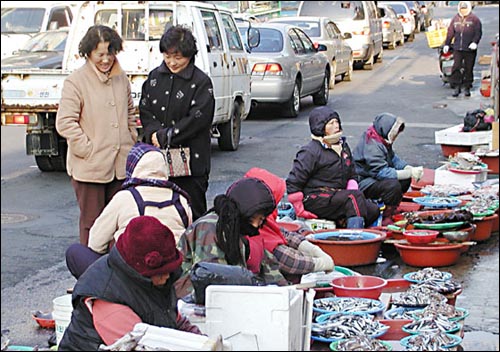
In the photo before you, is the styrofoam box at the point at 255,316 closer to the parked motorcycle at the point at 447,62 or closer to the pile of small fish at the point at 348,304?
the pile of small fish at the point at 348,304

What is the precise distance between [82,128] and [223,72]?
6832 mm

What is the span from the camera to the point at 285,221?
7.80 m

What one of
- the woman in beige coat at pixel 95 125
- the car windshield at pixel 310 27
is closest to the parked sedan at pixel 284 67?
the car windshield at pixel 310 27

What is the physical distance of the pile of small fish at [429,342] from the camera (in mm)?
4824

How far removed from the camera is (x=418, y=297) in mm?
5840

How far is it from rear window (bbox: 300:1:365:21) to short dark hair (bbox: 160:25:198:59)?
68.9 ft

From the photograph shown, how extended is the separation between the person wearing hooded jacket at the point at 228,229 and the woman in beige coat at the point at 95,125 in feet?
5.24

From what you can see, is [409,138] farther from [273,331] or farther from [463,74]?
[273,331]

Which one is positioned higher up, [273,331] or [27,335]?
[273,331]

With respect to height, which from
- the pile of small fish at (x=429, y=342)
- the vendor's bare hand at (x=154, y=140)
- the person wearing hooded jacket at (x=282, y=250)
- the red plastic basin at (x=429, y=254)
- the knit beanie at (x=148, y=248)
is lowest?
the red plastic basin at (x=429, y=254)

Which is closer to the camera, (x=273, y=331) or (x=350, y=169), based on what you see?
(x=273, y=331)

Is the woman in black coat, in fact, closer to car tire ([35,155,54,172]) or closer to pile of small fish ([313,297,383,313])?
pile of small fish ([313,297,383,313])

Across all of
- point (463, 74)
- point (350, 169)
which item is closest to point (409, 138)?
point (463, 74)

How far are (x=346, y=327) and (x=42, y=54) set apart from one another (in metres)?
12.0
